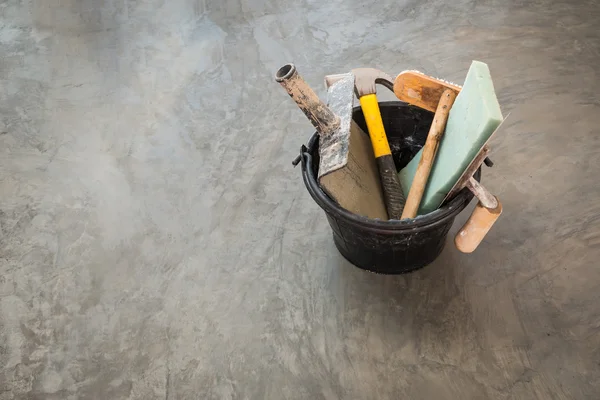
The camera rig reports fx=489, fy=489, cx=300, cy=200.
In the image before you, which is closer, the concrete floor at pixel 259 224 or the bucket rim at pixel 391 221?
the bucket rim at pixel 391 221

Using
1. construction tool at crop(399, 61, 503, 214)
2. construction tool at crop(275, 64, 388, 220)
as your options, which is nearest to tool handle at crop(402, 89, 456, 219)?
construction tool at crop(399, 61, 503, 214)

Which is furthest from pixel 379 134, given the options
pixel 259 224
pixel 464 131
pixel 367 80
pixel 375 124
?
pixel 259 224

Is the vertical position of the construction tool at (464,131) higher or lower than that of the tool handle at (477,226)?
higher

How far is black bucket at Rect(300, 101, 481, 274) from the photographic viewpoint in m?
1.26

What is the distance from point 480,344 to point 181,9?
91.3 inches

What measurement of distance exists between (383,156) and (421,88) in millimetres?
241

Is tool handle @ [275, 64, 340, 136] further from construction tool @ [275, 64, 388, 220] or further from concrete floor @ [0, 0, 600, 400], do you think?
concrete floor @ [0, 0, 600, 400]

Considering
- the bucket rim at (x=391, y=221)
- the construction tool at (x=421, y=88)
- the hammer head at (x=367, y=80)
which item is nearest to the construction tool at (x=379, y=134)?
the hammer head at (x=367, y=80)

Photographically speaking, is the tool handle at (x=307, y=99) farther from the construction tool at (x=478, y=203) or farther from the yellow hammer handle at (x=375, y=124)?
the construction tool at (x=478, y=203)

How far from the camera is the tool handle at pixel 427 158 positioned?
1.36 m

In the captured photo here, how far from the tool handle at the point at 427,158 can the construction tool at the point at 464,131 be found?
17mm

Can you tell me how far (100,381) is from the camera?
149 cm

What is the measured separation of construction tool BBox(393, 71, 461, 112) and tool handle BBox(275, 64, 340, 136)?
0.21 meters

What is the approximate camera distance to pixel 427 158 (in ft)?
4.59
